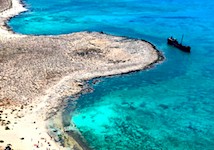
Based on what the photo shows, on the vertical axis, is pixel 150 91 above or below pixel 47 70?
below

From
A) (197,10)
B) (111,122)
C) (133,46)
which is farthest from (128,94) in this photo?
(197,10)

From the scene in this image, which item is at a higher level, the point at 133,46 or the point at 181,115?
the point at 133,46

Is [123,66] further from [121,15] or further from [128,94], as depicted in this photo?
[121,15]

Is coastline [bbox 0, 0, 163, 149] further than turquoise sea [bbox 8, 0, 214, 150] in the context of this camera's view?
No

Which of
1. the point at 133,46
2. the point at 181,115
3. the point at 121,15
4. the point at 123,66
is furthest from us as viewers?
the point at 121,15
